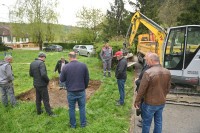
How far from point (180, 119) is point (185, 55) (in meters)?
2.93

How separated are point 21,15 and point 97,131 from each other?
121ft

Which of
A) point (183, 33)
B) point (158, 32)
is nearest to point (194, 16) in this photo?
point (158, 32)

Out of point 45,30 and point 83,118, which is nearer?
→ point 83,118

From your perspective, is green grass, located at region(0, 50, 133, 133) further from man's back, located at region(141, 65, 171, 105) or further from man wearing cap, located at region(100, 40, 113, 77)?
man wearing cap, located at region(100, 40, 113, 77)

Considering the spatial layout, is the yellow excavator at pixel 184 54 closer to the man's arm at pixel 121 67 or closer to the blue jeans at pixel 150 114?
the man's arm at pixel 121 67

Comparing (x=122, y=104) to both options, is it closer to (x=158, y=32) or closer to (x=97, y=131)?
(x=97, y=131)

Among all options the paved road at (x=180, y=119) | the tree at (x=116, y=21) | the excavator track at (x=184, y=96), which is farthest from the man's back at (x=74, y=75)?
the tree at (x=116, y=21)

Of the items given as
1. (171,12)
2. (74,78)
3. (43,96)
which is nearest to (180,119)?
(74,78)

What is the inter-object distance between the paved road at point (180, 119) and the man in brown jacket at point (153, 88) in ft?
4.46

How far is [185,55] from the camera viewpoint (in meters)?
8.62

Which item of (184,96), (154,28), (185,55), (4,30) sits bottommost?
(184,96)

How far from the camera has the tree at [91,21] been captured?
42969mm

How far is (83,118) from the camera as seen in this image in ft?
18.9

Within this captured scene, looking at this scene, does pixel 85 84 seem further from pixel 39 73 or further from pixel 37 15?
pixel 37 15
